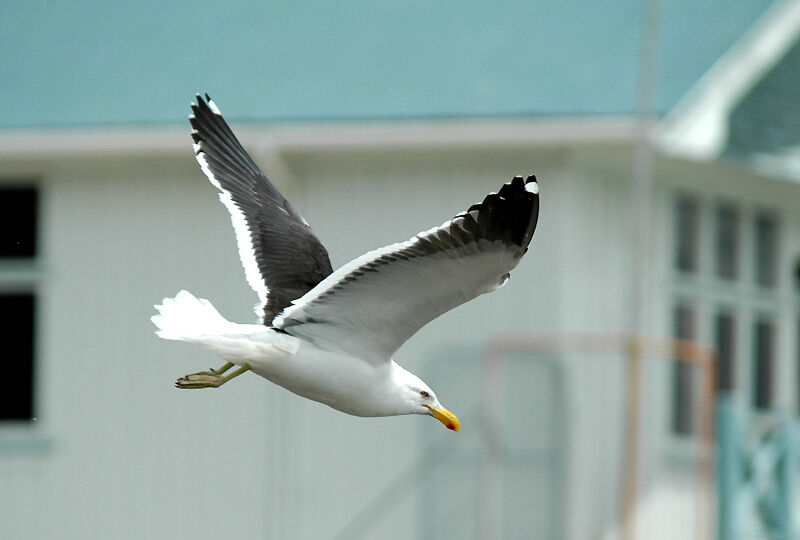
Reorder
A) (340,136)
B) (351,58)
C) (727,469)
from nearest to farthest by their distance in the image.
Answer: (340,136)
(727,469)
(351,58)

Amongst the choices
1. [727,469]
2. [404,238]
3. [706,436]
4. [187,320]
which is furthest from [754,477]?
[187,320]

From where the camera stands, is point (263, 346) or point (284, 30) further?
point (284, 30)

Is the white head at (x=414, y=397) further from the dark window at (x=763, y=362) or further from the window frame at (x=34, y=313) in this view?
the dark window at (x=763, y=362)

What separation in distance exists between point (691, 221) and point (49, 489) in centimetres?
443

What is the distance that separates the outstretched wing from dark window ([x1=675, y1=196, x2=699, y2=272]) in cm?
581

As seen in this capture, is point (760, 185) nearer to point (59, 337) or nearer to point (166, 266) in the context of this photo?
point (166, 266)

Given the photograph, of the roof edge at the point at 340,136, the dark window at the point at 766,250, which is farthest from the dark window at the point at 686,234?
the roof edge at the point at 340,136

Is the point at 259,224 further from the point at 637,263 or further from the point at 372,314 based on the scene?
the point at 637,263

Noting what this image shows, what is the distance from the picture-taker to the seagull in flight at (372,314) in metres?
4.19

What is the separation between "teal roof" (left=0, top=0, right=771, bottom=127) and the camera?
951cm

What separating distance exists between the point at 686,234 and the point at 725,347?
97cm

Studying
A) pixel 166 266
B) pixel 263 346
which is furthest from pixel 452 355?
pixel 263 346

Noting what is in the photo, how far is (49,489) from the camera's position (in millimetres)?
9742

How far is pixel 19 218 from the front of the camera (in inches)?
393
